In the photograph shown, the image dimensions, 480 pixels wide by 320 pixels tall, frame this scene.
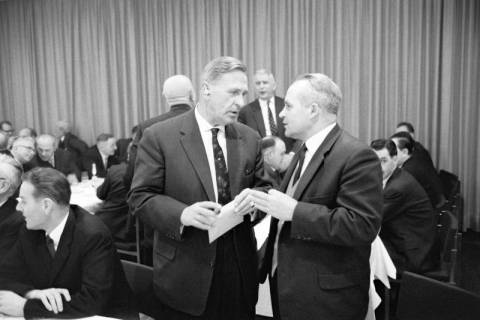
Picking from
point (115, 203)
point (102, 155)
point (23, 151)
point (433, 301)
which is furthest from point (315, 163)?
point (102, 155)

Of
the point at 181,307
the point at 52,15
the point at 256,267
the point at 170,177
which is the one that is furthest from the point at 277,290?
the point at 52,15

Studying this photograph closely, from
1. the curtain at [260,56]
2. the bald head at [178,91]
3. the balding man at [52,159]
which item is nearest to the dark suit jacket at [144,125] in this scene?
the bald head at [178,91]

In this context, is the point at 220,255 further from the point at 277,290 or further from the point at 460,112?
the point at 460,112

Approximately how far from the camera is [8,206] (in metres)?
2.73

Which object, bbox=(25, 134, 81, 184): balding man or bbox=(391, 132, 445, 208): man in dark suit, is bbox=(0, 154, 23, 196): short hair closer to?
bbox=(25, 134, 81, 184): balding man

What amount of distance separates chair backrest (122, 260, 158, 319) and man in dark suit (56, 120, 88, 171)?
6207 millimetres

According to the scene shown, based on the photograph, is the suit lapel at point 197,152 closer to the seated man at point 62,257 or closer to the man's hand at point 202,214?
the man's hand at point 202,214

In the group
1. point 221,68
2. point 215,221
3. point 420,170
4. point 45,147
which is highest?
point 221,68

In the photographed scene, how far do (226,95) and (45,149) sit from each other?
A: 4.35 meters

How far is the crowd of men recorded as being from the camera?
193 cm

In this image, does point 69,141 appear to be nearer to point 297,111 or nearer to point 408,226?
point 408,226

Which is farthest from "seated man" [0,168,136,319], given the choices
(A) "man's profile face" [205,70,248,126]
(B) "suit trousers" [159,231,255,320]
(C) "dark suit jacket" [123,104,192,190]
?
(C) "dark suit jacket" [123,104,192,190]

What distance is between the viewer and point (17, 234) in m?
2.55

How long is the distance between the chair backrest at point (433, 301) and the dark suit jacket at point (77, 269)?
47.7 inches
